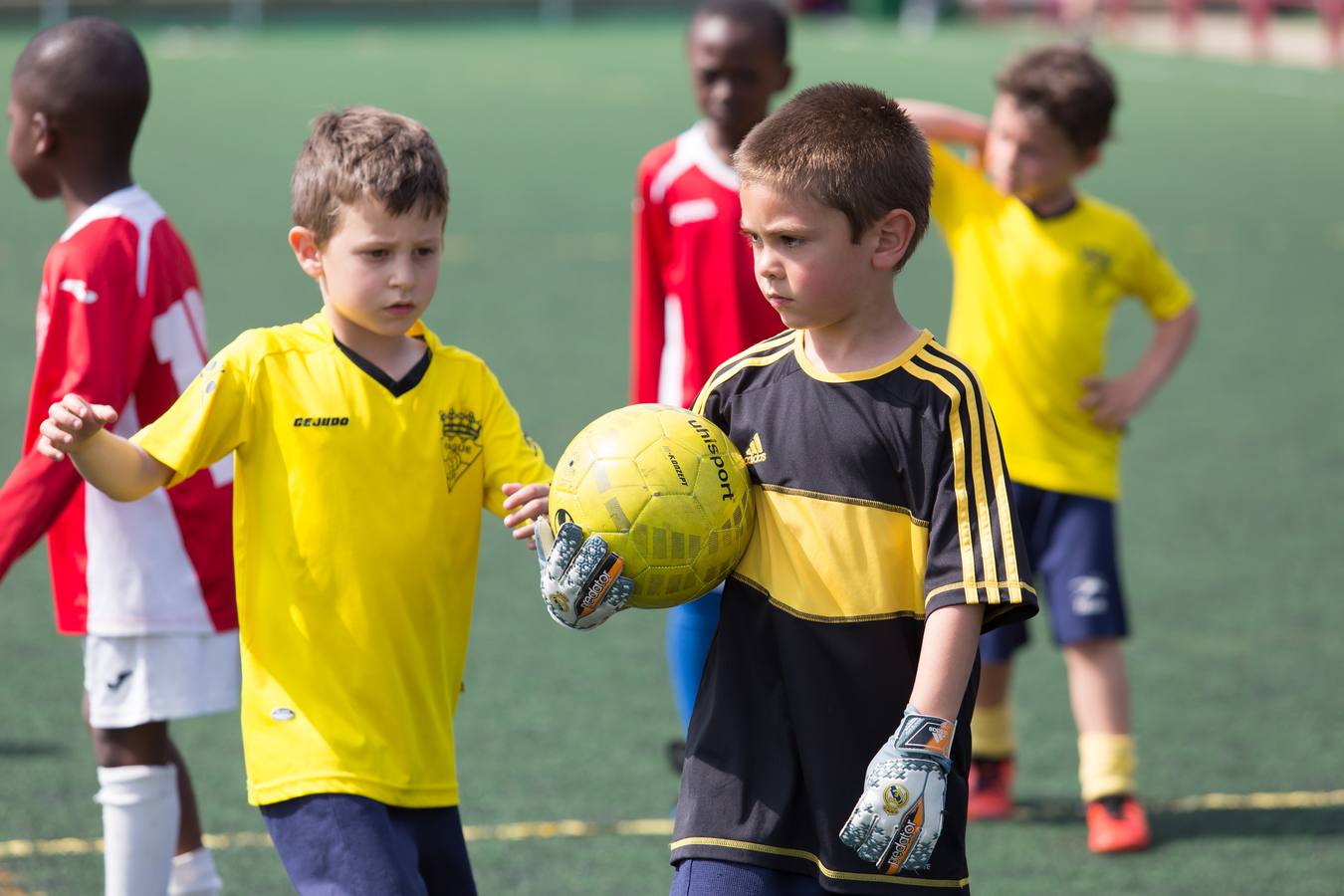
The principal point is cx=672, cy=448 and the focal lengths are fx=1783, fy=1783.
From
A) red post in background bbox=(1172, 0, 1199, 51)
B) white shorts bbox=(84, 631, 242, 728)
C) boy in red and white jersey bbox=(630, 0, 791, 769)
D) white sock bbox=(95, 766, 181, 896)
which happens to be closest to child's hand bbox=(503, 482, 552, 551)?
white shorts bbox=(84, 631, 242, 728)

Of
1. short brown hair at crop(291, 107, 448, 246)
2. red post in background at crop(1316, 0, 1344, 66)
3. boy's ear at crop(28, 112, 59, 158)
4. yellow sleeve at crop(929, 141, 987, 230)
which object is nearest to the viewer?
short brown hair at crop(291, 107, 448, 246)

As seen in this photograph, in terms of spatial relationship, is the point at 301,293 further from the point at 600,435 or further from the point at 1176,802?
the point at 600,435

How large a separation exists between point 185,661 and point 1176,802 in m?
2.96

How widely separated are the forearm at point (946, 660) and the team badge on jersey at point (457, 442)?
98 centimetres

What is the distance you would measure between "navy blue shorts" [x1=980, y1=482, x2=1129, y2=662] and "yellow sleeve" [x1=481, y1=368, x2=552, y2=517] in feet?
6.84

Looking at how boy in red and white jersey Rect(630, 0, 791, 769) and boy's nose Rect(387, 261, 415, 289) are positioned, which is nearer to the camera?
boy's nose Rect(387, 261, 415, 289)

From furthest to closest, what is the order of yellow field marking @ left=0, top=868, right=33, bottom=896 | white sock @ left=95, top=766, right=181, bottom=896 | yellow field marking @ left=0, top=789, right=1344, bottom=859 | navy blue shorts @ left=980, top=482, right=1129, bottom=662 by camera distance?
navy blue shorts @ left=980, top=482, right=1129, bottom=662
yellow field marking @ left=0, top=789, right=1344, bottom=859
yellow field marking @ left=0, top=868, right=33, bottom=896
white sock @ left=95, top=766, right=181, bottom=896

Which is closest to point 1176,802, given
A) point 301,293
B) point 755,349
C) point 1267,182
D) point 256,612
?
point 755,349

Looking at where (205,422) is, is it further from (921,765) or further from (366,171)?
(921,765)

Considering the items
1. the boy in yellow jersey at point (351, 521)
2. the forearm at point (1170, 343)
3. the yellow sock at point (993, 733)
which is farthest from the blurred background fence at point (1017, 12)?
the boy in yellow jersey at point (351, 521)

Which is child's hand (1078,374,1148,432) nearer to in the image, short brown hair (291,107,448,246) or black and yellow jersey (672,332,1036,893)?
black and yellow jersey (672,332,1036,893)

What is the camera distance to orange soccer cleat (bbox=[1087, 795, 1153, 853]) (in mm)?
4926

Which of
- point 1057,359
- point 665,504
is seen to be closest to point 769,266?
point 665,504

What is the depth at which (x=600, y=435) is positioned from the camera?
315 centimetres
